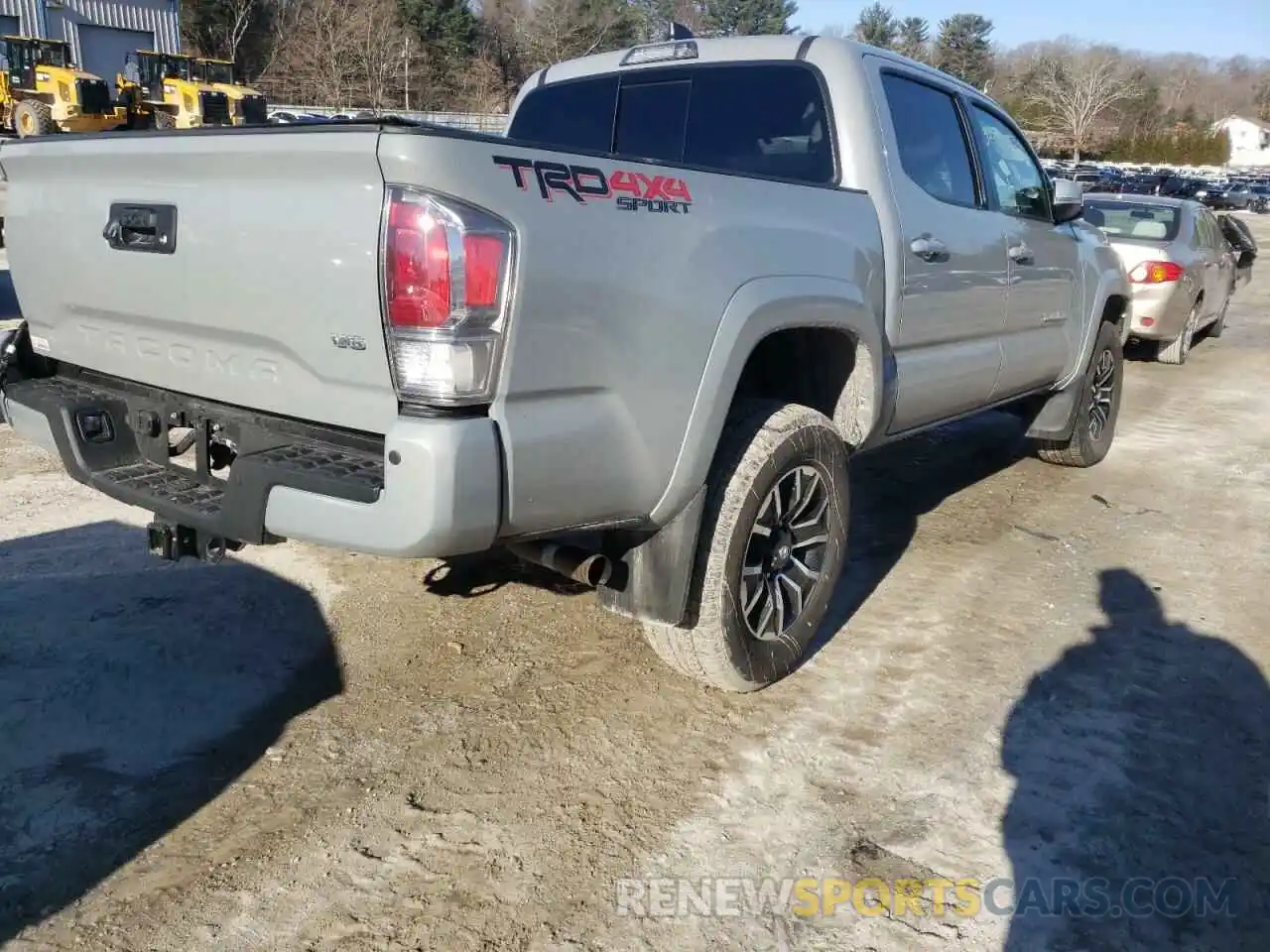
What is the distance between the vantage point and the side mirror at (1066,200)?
17.6 ft

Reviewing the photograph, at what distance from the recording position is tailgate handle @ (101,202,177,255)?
285 cm

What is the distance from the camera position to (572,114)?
481 centimetres

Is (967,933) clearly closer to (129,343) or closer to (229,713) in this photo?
(229,713)

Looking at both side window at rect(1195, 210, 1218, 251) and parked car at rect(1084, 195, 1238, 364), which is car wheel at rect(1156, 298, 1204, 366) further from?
side window at rect(1195, 210, 1218, 251)

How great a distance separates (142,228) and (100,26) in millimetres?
43985

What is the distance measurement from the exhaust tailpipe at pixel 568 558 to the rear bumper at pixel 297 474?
0.42m

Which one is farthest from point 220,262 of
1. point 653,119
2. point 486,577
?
point 653,119

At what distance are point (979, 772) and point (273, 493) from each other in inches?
87.0

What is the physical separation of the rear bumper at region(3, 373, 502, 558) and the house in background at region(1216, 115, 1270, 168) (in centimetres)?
12414

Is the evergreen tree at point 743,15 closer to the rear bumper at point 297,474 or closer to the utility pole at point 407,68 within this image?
the utility pole at point 407,68

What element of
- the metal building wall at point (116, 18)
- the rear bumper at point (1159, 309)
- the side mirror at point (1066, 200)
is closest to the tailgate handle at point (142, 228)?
the side mirror at point (1066, 200)

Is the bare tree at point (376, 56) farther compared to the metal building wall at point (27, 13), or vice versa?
the bare tree at point (376, 56)

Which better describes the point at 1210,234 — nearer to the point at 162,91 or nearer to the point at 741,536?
the point at 741,536

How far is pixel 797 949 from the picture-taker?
100 inches
